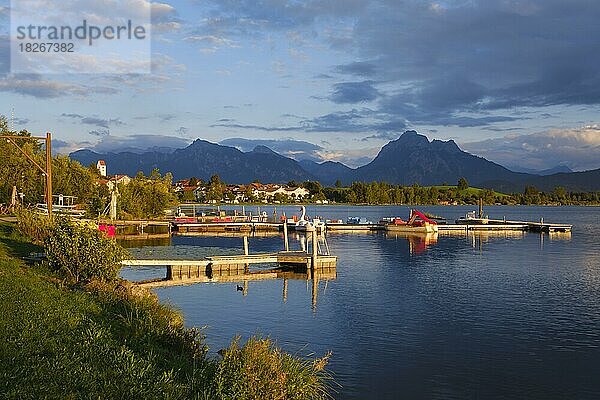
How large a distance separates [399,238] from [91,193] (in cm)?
3907

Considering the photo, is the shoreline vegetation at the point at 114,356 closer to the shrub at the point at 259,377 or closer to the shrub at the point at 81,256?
the shrub at the point at 259,377

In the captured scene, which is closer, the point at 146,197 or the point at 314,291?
the point at 314,291

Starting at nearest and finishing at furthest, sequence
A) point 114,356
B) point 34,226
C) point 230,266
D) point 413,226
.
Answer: point 114,356, point 34,226, point 230,266, point 413,226

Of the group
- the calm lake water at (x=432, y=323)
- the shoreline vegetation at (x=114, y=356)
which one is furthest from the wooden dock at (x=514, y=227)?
the shoreline vegetation at (x=114, y=356)

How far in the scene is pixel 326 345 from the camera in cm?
2122

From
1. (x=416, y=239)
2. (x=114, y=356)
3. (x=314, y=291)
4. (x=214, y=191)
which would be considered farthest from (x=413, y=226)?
(x=214, y=191)

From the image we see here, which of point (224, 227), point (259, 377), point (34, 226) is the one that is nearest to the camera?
point (259, 377)

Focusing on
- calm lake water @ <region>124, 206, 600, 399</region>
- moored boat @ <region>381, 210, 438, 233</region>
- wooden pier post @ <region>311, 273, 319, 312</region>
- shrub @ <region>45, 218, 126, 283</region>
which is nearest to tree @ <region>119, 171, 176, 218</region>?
moored boat @ <region>381, 210, 438, 233</region>

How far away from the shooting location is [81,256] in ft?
70.2

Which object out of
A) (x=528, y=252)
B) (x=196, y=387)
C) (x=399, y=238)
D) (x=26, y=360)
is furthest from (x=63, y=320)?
(x=399, y=238)

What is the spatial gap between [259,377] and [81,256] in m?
13.0

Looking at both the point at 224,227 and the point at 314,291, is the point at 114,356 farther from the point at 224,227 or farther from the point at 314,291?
the point at 224,227

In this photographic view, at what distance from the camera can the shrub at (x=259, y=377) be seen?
34.1 feet

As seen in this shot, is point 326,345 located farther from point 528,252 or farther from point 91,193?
point 91,193
